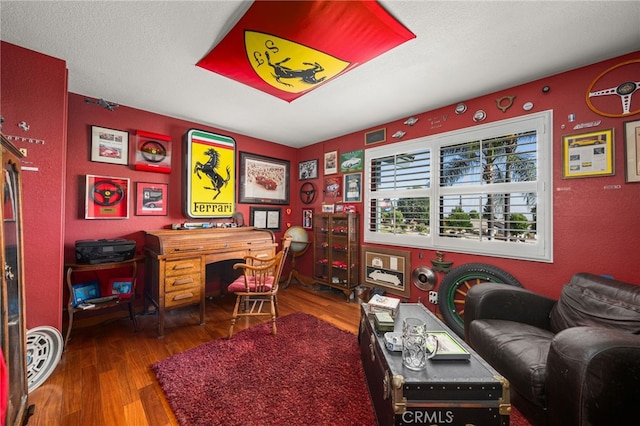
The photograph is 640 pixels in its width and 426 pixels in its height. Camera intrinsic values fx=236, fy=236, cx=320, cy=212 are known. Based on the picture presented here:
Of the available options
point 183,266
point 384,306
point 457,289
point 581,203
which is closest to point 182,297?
point 183,266

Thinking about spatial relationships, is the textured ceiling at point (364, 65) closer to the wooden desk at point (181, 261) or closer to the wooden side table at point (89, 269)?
the wooden desk at point (181, 261)

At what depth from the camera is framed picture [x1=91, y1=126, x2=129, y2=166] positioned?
2.60 m

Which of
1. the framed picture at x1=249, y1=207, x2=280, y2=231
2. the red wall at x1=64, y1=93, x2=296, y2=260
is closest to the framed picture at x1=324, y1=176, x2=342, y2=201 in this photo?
the framed picture at x1=249, y1=207, x2=280, y2=231

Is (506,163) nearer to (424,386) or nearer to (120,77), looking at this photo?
(424,386)

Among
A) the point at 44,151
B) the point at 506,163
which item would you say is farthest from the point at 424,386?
the point at 44,151

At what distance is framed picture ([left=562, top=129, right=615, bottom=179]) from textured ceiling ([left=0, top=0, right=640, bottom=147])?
2.02 feet

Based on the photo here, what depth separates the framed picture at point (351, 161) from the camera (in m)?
3.60

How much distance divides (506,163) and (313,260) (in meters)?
2.86

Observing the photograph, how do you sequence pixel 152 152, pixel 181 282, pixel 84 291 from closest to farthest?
pixel 84 291 → pixel 181 282 → pixel 152 152

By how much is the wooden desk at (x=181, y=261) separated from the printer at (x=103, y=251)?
0.78ft

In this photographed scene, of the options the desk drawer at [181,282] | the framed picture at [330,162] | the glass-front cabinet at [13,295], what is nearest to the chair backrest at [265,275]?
the desk drawer at [181,282]

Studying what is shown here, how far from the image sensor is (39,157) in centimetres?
184

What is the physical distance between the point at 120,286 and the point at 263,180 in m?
2.36

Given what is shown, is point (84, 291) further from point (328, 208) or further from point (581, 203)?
point (581, 203)
